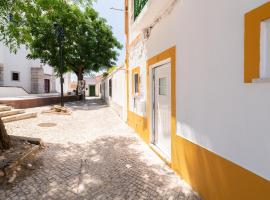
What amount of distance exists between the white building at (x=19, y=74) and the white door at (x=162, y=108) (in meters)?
20.5

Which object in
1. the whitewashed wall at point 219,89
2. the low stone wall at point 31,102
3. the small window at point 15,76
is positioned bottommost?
the low stone wall at point 31,102

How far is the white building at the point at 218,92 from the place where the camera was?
2.40 metres

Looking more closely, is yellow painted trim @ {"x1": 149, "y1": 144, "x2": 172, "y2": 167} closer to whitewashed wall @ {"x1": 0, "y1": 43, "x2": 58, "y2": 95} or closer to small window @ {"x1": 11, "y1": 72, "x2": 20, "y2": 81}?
whitewashed wall @ {"x1": 0, "y1": 43, "x2": 58, "y2": 95}

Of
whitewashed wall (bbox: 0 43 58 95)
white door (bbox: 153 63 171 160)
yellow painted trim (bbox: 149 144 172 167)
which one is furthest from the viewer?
whitewashed wall (bbox: 0 43 58 95)

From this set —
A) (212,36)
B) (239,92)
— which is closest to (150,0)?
(212,36)

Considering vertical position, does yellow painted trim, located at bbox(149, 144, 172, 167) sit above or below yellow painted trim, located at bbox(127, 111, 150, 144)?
below

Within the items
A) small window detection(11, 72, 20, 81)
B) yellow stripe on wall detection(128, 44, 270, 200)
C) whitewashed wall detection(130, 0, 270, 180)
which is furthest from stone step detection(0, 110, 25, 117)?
small window detection(11, 72, 20, 81)

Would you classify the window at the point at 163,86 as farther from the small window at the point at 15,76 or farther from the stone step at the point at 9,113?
the small window at the point at 15,76

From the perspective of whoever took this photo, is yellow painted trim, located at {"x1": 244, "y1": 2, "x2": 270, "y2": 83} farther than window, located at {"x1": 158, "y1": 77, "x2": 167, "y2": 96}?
No

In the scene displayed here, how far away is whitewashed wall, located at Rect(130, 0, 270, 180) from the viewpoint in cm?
246

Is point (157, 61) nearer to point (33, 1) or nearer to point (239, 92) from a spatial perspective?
point (239, 92)

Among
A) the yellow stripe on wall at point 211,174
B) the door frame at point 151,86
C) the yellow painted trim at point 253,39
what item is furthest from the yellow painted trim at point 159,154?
the yellow painted trim at point 253,39

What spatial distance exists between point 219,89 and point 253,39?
0.85 metres

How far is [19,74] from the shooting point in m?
28.0
